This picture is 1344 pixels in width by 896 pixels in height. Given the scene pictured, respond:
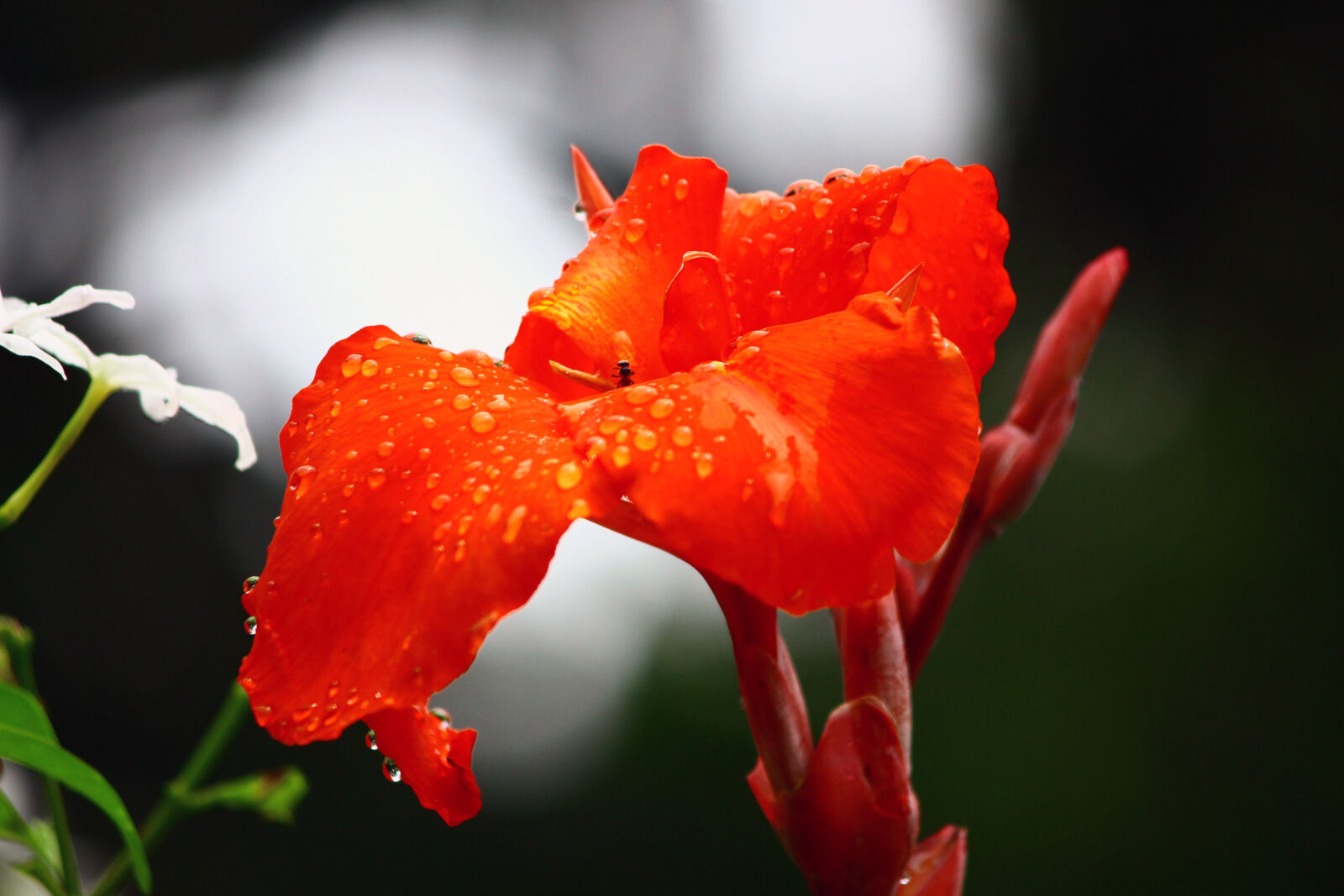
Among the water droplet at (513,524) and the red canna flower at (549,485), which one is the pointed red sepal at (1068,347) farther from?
the water droplet at (513,524)

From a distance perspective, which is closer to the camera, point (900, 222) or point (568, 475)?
point (568, 475)

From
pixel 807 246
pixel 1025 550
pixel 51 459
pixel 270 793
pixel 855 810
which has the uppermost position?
pixel 807 246

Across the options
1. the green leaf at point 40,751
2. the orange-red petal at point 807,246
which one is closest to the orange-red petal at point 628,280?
the orange-red petal at point 807,246

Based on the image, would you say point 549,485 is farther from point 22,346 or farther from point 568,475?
point 22,346

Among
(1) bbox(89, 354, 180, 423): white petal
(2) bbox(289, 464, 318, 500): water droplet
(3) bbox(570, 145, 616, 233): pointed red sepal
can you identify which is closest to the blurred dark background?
(3) bbox(570, 145, 616, 233): pointed red sepal

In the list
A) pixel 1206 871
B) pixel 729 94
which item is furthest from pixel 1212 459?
pixel 729 94

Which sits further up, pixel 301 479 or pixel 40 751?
pixel 301 479

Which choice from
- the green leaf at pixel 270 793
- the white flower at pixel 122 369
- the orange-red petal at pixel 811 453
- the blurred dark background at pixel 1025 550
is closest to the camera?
the orange-red petal at pixel 811 453

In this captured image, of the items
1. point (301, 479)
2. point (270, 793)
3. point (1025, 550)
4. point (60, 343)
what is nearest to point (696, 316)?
point (301, 479)
